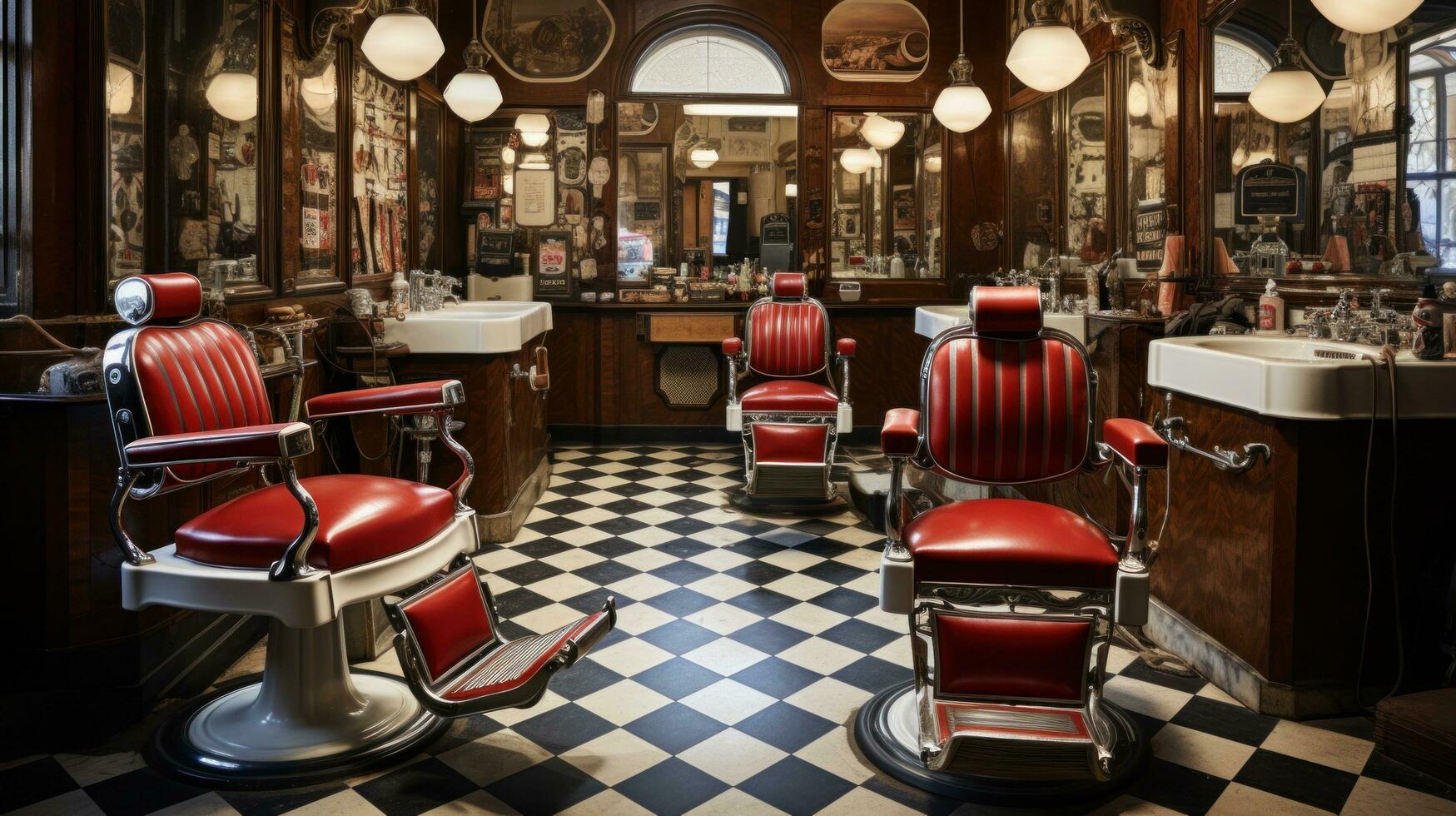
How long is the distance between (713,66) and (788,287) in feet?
8.04

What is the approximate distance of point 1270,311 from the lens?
12.2 ft

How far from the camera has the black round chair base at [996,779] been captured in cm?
241

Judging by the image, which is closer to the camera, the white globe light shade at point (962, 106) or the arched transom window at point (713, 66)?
the white globe light shade at point (962, 106)

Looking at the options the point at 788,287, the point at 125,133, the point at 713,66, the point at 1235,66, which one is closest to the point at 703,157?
the point at 713,66

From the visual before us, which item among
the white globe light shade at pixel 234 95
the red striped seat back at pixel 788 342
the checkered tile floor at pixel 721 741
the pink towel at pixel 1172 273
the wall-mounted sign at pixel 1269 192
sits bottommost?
the checkered tile floor at pixel 721 741

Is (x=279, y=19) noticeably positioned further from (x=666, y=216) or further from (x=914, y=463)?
(x=666, y=216)

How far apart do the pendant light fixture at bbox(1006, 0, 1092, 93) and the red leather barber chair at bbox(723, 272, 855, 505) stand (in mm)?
1494

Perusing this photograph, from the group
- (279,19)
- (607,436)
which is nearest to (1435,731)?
(279,19)

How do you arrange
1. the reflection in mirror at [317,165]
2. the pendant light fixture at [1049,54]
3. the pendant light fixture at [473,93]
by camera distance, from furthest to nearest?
the pendant light fixture at [473,93], the pendant light fixture at [1049,54], the reflection in mirror at [317,165]

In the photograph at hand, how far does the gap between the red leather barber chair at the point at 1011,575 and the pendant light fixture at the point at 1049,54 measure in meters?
2.55

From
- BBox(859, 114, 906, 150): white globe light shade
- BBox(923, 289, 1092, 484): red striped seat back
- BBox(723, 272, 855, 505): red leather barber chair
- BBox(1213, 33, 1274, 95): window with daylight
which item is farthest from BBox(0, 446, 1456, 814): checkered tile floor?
BBox(859, 114, 906, 150): white globe light shade

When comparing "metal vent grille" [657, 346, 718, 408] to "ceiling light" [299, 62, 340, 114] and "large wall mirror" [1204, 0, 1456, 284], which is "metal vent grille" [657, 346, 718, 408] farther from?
"large wall mirror" [1204, 0, 1456, 284]

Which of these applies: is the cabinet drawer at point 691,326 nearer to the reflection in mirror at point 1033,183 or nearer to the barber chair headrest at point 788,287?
the barber chair headrest at point 788,287

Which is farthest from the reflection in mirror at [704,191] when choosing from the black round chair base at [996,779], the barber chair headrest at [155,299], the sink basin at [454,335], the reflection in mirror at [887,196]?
the black round chair base at [996,779]
